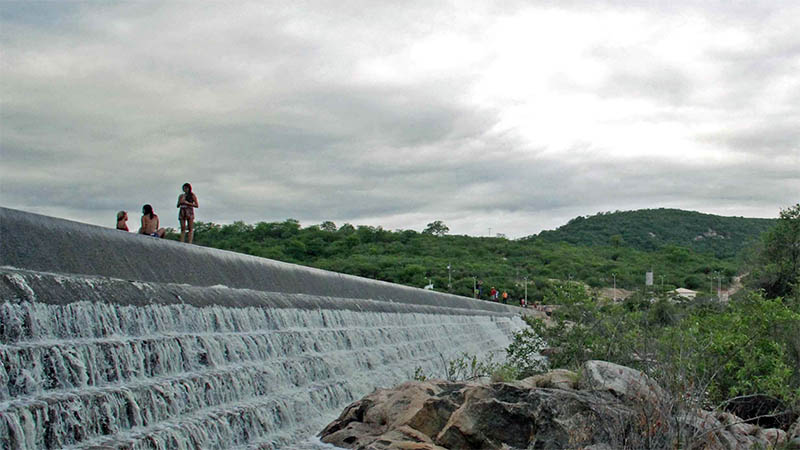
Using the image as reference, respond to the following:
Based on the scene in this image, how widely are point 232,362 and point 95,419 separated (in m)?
3.11

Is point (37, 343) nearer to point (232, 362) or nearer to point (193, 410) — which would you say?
point (193, 410)

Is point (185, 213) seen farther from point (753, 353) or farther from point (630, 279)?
point (630, 279)

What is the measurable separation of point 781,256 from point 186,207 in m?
33.2

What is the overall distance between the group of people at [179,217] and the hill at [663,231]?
402 feet

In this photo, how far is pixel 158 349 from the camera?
338 inches

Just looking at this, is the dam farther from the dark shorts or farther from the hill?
the hill

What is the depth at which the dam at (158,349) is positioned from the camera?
6.90 m

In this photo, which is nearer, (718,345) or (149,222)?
(149,222)

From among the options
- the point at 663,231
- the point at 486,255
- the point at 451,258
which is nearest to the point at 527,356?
the point at 451,258

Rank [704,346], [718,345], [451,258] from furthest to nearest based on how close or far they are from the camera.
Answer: [451,258] < [718,345] < [704,346]

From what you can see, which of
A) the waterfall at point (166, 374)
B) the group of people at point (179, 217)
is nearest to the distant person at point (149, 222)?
the group of people at point (179, 217)

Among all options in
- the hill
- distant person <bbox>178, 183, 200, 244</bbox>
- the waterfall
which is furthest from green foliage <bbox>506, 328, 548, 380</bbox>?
the hill

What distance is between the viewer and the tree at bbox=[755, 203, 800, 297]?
37.2m

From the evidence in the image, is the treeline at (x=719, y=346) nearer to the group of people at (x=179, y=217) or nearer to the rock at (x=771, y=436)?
the rock at (x=771, y=436)
